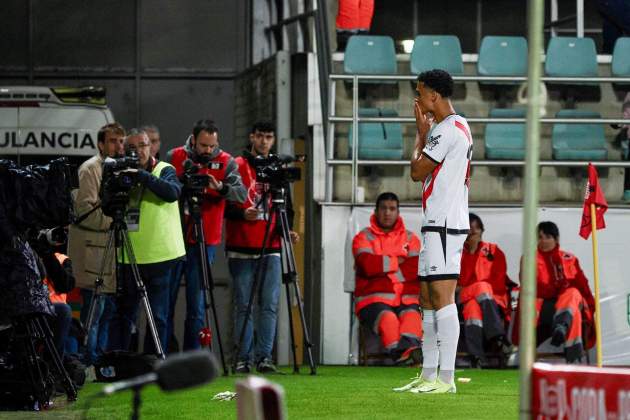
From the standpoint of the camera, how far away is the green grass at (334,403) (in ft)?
27.1

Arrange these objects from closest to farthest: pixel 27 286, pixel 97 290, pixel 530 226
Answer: pixel 530 226 < pixel 27 286 < pixel 97 290

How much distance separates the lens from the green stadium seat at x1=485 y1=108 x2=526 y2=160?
15.6 meters

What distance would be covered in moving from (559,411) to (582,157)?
1112 centimetres

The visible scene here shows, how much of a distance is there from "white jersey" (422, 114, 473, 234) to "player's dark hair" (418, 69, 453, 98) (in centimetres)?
19

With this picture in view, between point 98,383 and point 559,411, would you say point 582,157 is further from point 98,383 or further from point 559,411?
point 559,411

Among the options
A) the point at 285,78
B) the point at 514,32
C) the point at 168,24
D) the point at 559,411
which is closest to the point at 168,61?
the point at 168,24

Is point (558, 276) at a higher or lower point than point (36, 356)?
higher

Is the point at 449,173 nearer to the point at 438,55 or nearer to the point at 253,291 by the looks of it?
the point at 253,291

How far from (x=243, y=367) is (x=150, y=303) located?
3.08 ft

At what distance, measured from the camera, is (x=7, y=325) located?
9.05m

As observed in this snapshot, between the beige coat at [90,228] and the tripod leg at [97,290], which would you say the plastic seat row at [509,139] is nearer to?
the beige coat at [90,228]

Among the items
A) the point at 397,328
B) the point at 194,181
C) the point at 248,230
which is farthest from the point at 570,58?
the point at 194,181

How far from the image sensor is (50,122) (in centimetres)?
1666

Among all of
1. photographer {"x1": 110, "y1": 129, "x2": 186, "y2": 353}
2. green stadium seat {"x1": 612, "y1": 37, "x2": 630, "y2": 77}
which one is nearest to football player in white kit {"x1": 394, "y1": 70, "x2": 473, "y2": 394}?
photographer {"x1": 110, "y1": 129, "x2": 186, "y2": 353}
